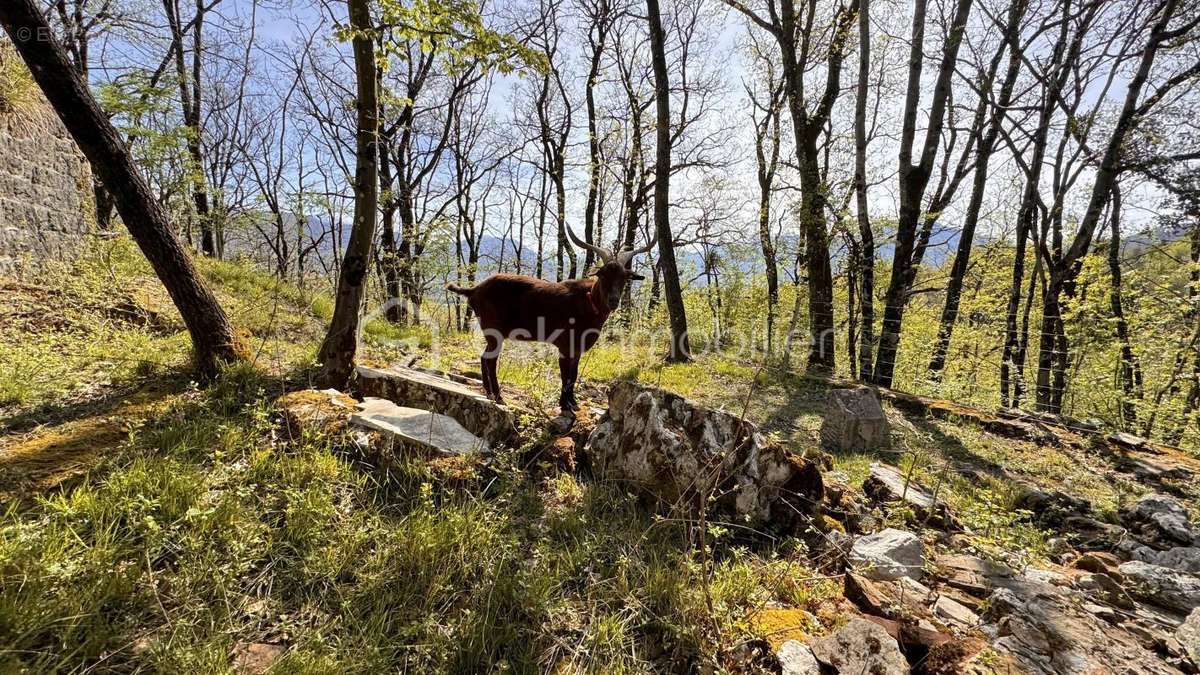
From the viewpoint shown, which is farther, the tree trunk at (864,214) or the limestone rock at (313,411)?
the tree trunk at (864,214)

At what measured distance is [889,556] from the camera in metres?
2.44

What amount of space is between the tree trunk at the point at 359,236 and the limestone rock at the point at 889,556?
171 inches

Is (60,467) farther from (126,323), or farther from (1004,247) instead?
(1004,247)

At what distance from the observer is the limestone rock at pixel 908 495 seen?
3.05 metres

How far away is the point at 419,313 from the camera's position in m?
11.2

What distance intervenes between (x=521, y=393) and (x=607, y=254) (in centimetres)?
182

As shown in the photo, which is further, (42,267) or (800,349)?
(800,349)

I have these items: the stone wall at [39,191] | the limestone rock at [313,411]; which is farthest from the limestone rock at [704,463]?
the stone wall at [39,191]

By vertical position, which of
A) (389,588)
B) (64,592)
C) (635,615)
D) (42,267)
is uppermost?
(42,267)

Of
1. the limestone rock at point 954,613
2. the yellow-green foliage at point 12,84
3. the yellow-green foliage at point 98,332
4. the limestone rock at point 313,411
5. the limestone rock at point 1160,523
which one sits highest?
the yellow-green foliage at point 12,84

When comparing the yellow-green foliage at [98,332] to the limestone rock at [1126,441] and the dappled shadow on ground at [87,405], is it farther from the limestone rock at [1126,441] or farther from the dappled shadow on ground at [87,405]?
the limestone rock at [1126,441]

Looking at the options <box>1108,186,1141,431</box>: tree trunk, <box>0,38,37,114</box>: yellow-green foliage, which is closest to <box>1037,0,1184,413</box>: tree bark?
<box>1108,186,1141,431</box>: tree trunk

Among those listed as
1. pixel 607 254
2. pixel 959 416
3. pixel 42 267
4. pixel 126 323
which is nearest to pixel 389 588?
pixel 607 254

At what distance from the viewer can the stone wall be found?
479cm
